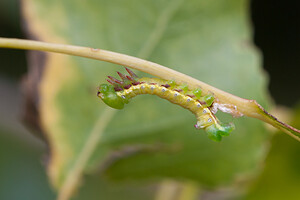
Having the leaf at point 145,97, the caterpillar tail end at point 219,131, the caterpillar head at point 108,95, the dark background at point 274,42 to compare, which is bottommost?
the caterpillar head at point 108,95

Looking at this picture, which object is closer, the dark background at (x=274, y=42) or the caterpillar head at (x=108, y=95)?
the caterpillar head at (x=108, y=95)

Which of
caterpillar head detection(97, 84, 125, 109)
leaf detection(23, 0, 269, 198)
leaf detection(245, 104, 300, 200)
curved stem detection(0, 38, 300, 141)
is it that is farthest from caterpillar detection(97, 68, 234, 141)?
leaf detection(245, 104, 300, 200)

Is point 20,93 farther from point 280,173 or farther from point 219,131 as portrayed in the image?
point 219,131

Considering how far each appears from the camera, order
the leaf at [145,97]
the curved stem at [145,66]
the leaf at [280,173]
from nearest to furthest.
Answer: the curved stem at [145,66], the leaf at [145,97], the leaf at [280,173]

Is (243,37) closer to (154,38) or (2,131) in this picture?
(154,38)

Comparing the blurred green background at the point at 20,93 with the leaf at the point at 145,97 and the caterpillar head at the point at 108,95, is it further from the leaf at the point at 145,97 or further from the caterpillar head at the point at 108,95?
the caterpillar head at the point at 108,95

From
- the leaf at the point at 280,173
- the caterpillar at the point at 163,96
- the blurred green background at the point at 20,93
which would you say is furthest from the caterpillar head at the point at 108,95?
the blurred green background at the point at 20,93

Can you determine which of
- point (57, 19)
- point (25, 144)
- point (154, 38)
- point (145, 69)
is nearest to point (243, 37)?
point (154, 38)
